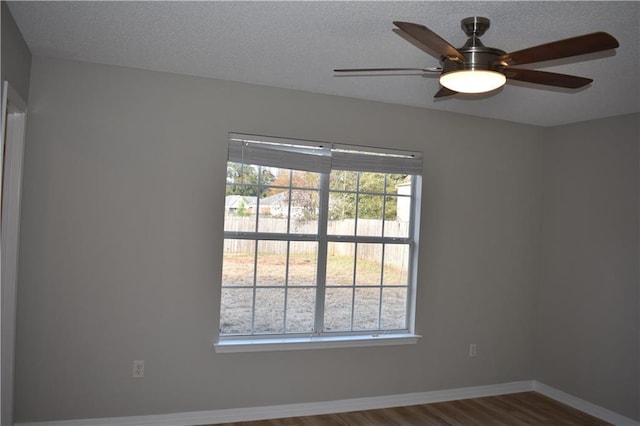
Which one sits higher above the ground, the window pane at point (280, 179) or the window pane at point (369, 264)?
the window pane at point (280, 179)

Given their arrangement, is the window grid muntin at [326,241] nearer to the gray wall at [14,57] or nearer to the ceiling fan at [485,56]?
Result: the gray wall at [14,57]

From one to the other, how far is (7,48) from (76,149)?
0.90m

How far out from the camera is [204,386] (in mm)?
3645

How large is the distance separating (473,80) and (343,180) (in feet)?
6.45

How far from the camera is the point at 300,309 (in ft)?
13.2

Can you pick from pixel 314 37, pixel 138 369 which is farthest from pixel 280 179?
pixel 138 369

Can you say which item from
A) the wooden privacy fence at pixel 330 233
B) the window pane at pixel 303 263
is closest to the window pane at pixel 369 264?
the wooden privacy fence at pixel 330 233

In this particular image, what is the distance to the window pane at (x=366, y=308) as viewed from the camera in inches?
165

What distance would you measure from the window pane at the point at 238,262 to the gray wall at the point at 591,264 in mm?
2883

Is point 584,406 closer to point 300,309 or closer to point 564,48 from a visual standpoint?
point 300,309

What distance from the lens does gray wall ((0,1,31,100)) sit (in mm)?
2482

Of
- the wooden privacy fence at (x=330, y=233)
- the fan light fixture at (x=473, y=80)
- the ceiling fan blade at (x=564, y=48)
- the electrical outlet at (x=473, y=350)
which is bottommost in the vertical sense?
the electrical outlet at (x=473, y=350)

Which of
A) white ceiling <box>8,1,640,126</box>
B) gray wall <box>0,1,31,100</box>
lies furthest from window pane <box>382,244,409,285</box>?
gray wall <box>0,1,31,100</box>

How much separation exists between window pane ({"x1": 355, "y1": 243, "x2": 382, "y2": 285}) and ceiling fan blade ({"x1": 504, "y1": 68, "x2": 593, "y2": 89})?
2106 millimetres
